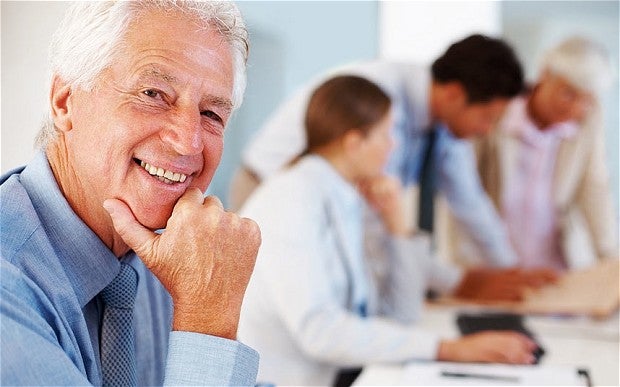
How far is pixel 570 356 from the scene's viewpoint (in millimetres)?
1590

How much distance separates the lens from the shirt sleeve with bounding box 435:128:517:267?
2.61 metres

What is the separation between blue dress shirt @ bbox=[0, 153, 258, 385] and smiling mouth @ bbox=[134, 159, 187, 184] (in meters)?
0.09

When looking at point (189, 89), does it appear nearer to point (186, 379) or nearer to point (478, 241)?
point (186, 379)

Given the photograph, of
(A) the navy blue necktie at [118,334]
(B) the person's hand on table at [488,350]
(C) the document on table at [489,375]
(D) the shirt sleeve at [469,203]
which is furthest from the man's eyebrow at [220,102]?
(D) the shirt sleeve at [469,203]

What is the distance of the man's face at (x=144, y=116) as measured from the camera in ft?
2.74

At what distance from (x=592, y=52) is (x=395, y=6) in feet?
3.67

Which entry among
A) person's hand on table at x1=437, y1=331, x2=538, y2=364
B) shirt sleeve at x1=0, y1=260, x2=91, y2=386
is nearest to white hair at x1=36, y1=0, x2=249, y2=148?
shirt sleeve at x1=0, y1=260, x2=91, y2=386

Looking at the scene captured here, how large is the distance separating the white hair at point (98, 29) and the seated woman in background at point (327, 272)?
677 millimetres

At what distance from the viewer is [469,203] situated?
274 cm

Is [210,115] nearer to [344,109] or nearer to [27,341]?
[27,341]

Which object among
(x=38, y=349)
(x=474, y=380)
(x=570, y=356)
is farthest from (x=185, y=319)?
(x=570, y=356)

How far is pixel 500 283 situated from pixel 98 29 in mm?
1754

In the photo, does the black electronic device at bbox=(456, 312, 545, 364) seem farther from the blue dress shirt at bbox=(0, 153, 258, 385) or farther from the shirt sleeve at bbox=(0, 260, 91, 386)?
the shirt sleeve at bbox=(0, 260, 91, 386)

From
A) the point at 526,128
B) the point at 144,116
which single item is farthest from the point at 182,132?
the point at 526,128
